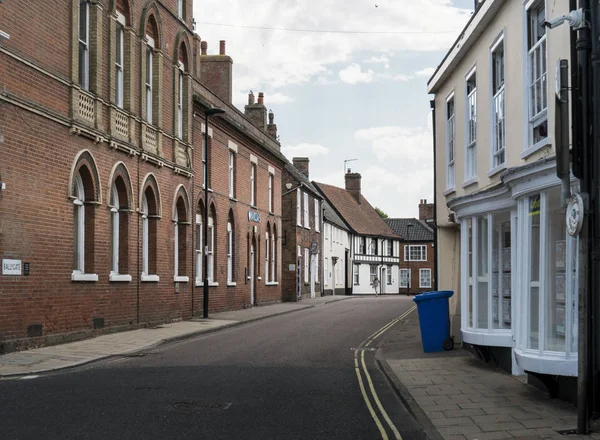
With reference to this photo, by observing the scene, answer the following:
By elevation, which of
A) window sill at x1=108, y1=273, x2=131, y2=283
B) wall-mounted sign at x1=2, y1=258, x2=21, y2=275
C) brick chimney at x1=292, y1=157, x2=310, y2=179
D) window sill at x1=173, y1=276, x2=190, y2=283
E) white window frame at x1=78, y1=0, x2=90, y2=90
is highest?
brick chimney at x1=292, y1=157, x2=310, y2=179

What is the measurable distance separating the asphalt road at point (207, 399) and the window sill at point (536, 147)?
4131 mm

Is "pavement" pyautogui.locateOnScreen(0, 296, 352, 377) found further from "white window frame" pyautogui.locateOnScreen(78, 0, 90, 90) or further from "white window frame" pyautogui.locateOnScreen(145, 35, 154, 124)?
"white window frame" pyautogui.locateOnScreen(145, 35, 154, 124)

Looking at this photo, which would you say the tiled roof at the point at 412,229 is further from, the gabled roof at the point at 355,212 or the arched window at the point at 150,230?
the arched window at the point at 150,230

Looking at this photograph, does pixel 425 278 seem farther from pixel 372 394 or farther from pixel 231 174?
pixel 372 394

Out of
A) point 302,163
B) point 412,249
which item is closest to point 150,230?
point 302,163

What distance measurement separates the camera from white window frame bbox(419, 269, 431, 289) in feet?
274

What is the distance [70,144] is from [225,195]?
45.4ft

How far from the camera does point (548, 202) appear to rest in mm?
10062

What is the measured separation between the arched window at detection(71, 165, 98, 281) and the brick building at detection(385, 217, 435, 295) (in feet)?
212

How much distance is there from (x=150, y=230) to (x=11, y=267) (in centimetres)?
815

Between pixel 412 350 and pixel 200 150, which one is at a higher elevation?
pixel 200 150

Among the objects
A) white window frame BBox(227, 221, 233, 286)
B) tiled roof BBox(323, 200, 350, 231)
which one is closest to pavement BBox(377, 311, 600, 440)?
white window frame BBox(227, 221, 233, 286)

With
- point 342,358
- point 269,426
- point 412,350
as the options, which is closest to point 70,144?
point 342,358

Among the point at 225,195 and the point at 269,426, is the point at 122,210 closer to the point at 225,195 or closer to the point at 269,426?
the point at 225,195
